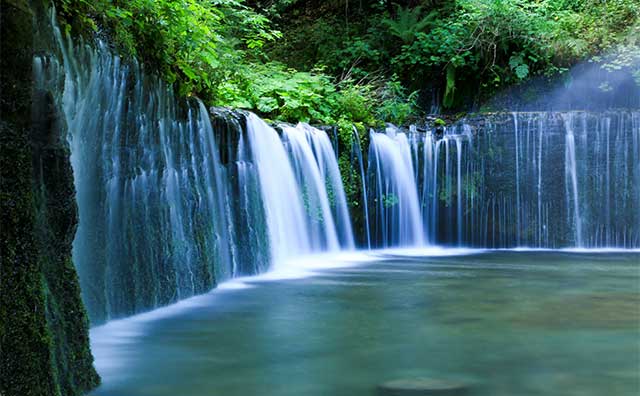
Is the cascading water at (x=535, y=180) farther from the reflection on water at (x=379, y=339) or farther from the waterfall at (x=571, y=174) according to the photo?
the reflection on water at (x=379, y=339)

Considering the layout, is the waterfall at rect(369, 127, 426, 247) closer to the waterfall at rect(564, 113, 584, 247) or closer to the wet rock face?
the waterfall at rect(564, 113, 584, 247)

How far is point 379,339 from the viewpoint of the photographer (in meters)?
5.41

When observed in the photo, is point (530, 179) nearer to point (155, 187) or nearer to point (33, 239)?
point (155, 187)

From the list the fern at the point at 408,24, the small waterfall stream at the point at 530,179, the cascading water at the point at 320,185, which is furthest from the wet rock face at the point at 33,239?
the fern at the point at 408,24

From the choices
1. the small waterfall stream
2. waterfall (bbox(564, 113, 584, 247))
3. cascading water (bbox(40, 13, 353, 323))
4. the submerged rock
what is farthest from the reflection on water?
waterfall (bbox(564, 113, 584, 247))

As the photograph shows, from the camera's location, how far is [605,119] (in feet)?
43.7

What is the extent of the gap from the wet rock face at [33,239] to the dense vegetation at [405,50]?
7415 millimetres

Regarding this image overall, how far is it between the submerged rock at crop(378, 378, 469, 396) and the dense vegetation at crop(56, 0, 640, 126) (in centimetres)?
759

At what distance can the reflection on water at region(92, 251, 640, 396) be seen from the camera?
14.2ft

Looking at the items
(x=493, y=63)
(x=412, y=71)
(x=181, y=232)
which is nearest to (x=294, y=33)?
(x=412, y=71)

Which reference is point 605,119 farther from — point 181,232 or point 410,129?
point 181,232

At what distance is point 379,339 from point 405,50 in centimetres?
1198

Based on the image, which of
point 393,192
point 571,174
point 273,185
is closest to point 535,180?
point 571,174

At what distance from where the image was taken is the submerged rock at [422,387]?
13.5 ft
